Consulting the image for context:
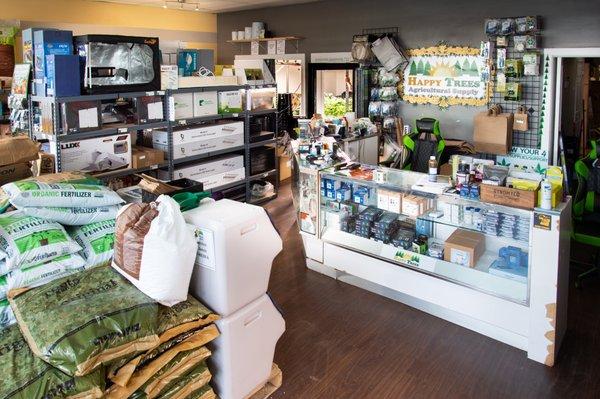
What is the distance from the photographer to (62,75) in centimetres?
451

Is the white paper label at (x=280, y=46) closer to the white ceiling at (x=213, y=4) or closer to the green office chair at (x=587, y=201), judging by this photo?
the white ceiling at (x=213, y=4)

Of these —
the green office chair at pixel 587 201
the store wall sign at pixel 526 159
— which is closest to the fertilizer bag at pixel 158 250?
the green office chair at pixel 587 201

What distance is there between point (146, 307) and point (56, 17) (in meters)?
7.22

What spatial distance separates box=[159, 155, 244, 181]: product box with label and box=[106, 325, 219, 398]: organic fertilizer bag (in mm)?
3670

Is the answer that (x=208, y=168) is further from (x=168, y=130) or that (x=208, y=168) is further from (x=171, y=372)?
(x=171, y=372)

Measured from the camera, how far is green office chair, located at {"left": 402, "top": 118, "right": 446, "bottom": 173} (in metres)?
5.52

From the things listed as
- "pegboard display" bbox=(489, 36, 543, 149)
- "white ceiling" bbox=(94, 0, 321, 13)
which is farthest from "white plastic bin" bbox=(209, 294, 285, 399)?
"white ceiling" bbox=(94, 0, 321, 13)

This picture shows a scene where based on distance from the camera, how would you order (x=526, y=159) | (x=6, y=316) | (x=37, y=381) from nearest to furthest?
(x=37, y=381) < (x=6, y=316) < (x=526, y=159)

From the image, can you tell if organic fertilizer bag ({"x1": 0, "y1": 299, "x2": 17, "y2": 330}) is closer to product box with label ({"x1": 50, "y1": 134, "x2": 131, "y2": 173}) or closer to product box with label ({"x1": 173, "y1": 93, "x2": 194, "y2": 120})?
product box with label ({"x1": 50, "y1": 134, "x2": 131, "y2": 173})

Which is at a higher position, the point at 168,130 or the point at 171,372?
the point at 168,130

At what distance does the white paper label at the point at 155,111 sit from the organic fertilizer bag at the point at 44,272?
3.17 m

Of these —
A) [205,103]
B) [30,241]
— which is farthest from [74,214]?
[205,103]

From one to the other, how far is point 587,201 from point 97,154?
14.8 ft

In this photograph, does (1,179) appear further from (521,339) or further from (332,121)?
(521,339)
